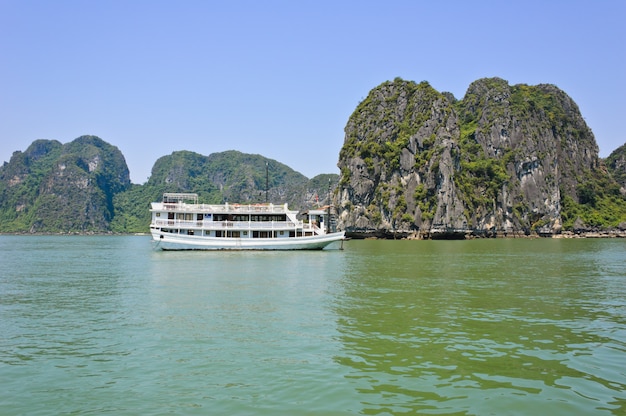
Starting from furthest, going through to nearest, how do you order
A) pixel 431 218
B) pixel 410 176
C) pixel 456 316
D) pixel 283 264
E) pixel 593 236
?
1. pixel 593 236
2. pixel 410 176
3. pixel 431 218
4. pixel 283 264
5. pixel 456 316

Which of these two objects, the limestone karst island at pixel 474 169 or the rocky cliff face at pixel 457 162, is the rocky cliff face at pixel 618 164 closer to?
the limestone karst island at pixel 474 169

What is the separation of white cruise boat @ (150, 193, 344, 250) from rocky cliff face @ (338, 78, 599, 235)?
5897 cm

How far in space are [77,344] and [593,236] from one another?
13694 cm

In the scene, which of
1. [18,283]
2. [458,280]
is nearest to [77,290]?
[18,283]

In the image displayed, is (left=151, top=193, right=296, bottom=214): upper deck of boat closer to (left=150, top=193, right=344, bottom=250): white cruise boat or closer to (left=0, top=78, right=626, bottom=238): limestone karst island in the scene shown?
(left=150, top=193, right=344, bottom=250): white cruise boat

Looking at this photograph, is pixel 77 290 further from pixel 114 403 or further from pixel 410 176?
pixel 410 176

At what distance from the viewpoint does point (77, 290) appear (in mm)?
22906

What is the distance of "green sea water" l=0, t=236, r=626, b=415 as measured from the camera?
28.4 feet

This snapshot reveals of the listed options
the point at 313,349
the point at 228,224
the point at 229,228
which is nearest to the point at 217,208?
the point at 228,224

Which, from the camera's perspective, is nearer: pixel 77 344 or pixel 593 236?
pixel 77 344

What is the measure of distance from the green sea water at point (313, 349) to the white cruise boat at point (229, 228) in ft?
90.4

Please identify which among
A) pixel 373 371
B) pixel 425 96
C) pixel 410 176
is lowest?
pixel 373 371

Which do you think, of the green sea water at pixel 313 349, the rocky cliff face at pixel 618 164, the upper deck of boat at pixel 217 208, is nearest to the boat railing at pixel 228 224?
the upper deck of boat at pixel 217 208

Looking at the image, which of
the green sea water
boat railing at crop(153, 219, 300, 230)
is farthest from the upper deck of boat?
the green sea water
